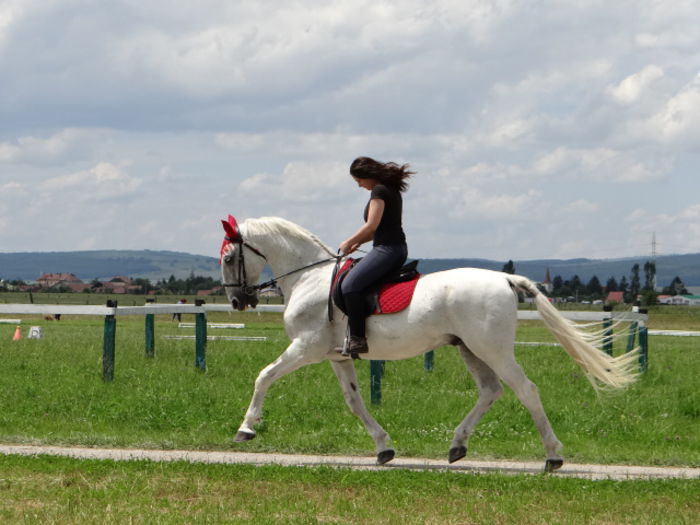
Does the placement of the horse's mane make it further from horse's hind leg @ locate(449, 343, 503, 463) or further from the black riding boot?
horse's hind leg @ locate(449, 343, 503, 463)

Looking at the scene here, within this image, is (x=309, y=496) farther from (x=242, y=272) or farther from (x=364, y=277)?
(x=242, y=272)

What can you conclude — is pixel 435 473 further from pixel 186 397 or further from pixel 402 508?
pixel 186 397

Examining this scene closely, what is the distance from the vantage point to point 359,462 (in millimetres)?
10055

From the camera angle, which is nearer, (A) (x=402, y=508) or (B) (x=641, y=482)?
(A) (x=402, y=508)

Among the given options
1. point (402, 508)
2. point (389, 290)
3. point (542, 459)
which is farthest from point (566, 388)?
point (402, 508)

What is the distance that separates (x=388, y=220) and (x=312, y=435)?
3.04m

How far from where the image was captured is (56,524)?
21.9ft

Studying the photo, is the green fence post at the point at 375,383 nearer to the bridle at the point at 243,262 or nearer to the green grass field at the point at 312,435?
the green grass field at the point at 312,435

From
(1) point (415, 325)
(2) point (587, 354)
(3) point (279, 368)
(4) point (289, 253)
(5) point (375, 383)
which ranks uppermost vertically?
(4) point (289, 253)

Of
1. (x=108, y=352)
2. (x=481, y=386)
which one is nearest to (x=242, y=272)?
(x=481, y=386)

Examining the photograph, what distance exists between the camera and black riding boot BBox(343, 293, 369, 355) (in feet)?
31.4

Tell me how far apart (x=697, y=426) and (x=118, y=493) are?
7.60m

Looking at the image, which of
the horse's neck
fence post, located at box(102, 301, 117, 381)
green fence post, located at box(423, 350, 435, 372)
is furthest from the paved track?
green fence post, located at box(423, 350, 435, 372)

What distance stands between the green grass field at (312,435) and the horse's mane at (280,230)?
224 cm
